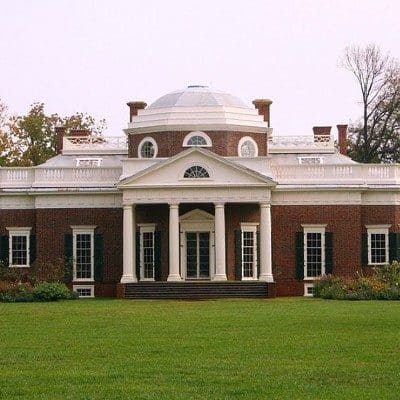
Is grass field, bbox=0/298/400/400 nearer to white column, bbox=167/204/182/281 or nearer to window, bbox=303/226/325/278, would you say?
white column, bbox=167/204/182/281

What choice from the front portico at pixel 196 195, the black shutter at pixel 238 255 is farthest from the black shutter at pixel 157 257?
the black shutter at pixel 238 255

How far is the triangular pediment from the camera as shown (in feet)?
161

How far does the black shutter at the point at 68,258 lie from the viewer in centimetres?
5169

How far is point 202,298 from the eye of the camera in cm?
4681

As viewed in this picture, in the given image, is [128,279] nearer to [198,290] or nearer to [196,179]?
[198,290]

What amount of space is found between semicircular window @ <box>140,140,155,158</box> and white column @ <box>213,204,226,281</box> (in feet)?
16.9

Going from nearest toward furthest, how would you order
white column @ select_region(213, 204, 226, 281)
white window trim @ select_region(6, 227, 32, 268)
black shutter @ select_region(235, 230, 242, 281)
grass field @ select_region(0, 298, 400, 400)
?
1. grass field @ select_region(0, 298, 400, 400)
2. white column @ select_region(213, 204, 226, 281)
3. black shutter @ select_region(235, 230, 242, 281)
4. white window trim @ select_region(6, 227, 32, 268)

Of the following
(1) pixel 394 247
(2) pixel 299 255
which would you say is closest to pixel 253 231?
(2) pixel 299 255

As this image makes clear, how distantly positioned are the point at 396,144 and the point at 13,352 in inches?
2137

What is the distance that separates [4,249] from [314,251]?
13445 mm

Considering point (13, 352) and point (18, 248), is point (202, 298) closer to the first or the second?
point (18, 248)

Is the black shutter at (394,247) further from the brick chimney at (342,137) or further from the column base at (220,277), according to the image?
the brick chimney at (342,137)

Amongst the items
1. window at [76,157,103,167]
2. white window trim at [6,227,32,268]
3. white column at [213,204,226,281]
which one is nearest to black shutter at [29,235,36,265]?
white window trim at [6,227,32,268]

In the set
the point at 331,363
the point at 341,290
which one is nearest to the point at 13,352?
the point at 331,363
